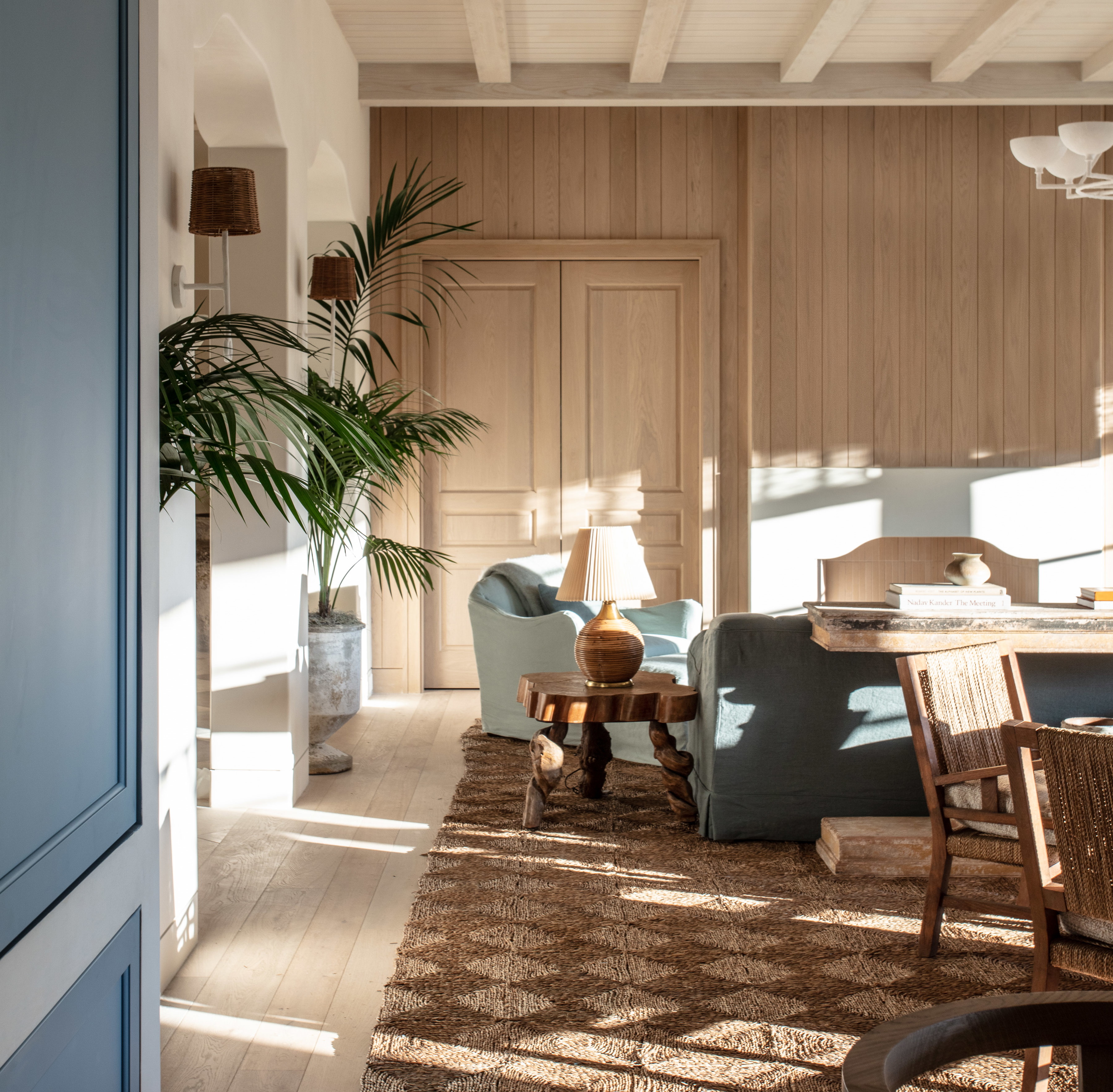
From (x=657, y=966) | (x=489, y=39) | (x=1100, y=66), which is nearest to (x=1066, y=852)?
(x=657, y=966)

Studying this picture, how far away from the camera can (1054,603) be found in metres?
3.71

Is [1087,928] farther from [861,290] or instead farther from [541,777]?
[861,290]

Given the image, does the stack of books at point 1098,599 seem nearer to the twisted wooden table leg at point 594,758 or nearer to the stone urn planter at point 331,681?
the twisted wooden table leg at point 594,758

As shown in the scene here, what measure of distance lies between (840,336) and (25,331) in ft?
18.3

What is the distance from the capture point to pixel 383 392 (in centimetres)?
568

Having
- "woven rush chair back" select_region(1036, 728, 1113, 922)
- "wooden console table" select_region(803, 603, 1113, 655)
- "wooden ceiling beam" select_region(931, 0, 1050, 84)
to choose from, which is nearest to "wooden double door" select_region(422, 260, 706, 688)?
"wooden ceiling beam" select_region(931, 0, 1050, 84)

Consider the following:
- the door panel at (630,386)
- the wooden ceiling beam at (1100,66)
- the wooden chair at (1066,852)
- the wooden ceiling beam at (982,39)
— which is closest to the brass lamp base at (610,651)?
the wooden chair at (1066,852)

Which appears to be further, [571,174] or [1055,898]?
[571,174]

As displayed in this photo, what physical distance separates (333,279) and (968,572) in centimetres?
260

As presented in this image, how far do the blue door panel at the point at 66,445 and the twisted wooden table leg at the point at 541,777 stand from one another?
8.07 feet

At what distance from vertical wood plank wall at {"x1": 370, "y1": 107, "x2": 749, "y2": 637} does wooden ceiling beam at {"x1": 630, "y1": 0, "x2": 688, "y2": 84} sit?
940mm

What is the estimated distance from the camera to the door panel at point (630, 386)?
627 cm

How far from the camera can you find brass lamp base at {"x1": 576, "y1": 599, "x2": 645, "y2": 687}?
12.3 feet

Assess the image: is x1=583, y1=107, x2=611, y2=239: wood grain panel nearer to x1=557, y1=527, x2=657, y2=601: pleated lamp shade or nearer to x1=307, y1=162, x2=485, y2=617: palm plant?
x1=307, y1=162, x2=485, y2=617: palm plant
